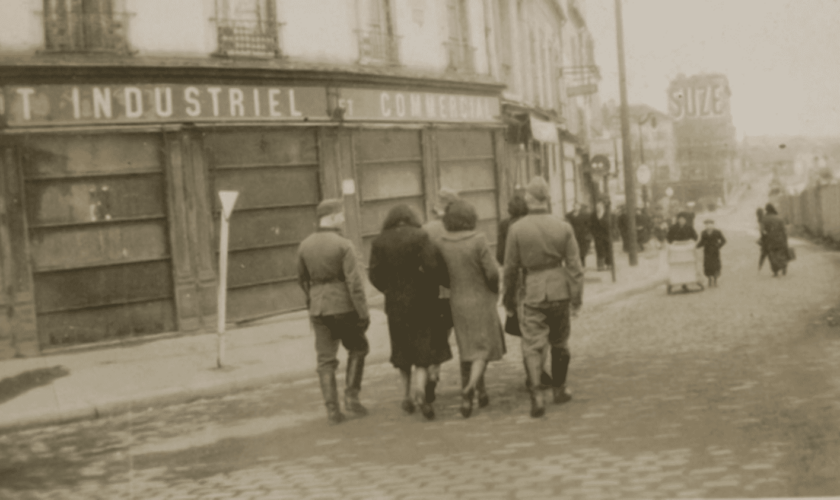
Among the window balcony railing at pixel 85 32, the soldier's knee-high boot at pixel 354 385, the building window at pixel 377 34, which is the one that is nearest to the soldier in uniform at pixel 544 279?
the soldier's knee-high boot at pixel 354 385

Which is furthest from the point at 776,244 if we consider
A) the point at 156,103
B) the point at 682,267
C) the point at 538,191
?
the point at 538,191

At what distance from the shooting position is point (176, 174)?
48.4 feet

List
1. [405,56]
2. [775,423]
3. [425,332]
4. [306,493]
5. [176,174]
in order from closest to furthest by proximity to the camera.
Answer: [306,493] < [775,423] < [425,332] < [176,174] < [405,56]

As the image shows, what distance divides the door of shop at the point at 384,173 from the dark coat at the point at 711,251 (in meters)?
5.81

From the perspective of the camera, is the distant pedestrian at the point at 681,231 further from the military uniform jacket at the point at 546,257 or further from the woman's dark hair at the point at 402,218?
the woman's dark hair at the point at 402,218

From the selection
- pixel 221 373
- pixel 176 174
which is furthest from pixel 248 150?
pixel 221 373

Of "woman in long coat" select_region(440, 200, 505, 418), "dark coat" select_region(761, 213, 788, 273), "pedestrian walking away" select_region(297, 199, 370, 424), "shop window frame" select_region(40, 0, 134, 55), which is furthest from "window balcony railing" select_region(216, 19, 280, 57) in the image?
"dark coat" select_region(761, 213, 788, 273)

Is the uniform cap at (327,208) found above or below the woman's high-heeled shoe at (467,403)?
above

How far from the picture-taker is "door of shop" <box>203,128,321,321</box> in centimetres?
1549

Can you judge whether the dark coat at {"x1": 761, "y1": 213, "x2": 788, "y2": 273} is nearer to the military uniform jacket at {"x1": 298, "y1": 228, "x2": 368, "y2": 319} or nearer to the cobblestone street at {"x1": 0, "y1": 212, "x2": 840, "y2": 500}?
the cobblestone street at {"x1": 0, "y1": 212, "x2": 840, "y2": 500}

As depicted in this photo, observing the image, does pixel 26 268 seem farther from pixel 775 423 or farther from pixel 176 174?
pixel 775 423

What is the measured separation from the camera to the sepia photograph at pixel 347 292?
6645 mm

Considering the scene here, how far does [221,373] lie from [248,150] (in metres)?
5.36

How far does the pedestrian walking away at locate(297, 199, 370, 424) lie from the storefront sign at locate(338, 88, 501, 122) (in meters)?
8.66
